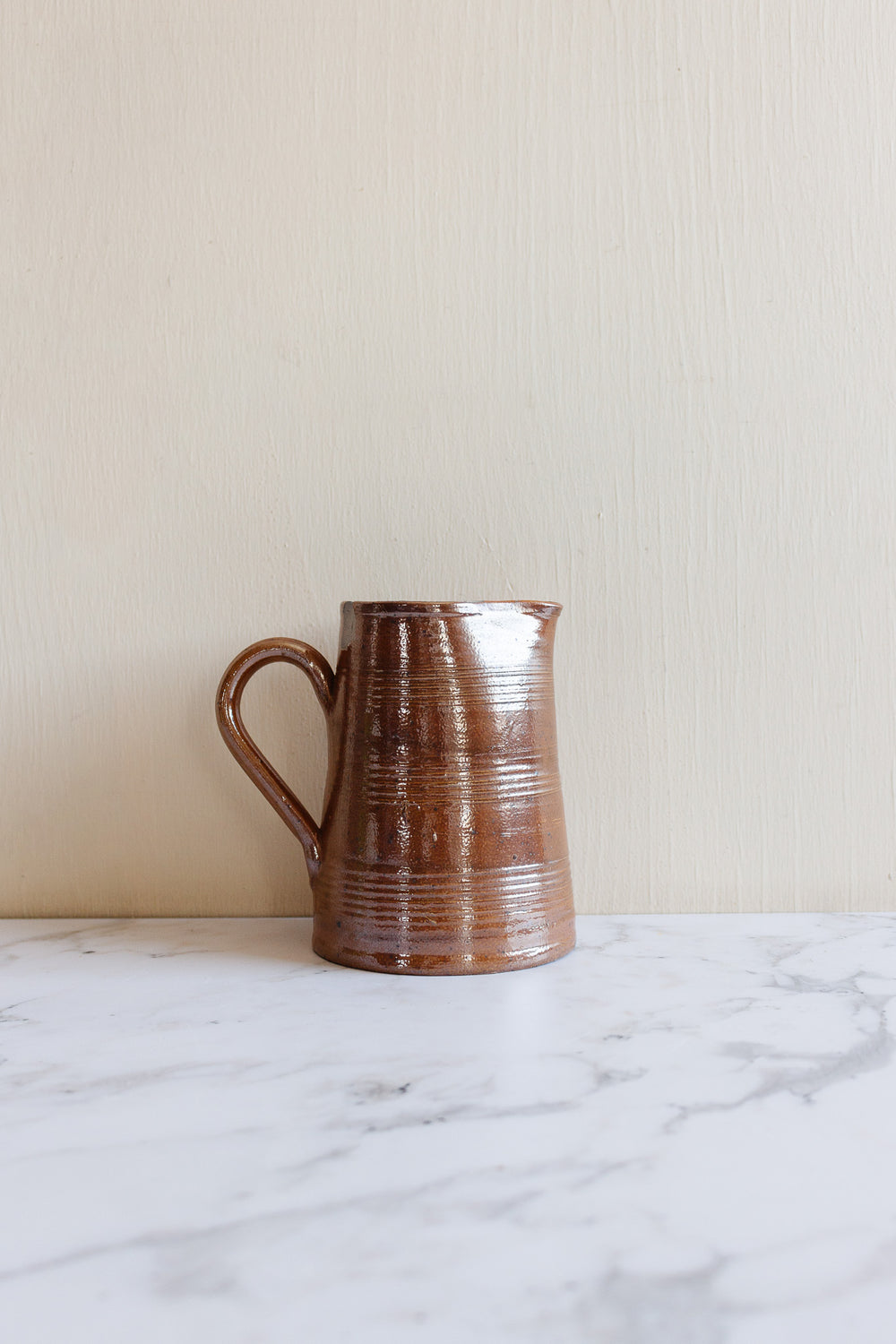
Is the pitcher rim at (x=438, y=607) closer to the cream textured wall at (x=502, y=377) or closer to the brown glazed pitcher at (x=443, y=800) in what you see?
the brown glazed pitcher at (x=443, y=800)

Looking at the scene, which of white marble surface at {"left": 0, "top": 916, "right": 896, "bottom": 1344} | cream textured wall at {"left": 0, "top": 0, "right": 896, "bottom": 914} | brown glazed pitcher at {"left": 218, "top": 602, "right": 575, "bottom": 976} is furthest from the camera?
cream textured wall at {"left": 0, "top": 0, "right": 896, "bottom": 914}

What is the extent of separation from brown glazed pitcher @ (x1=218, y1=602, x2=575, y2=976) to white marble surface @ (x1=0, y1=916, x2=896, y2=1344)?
26 mm

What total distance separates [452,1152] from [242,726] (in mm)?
347

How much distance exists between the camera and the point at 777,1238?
0.39 meters

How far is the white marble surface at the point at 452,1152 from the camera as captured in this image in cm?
36

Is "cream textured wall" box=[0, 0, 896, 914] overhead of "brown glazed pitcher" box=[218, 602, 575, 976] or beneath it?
overhead

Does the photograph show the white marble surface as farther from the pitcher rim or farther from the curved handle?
the pitcher rim

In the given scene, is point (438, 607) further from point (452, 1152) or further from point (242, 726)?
point (452, 1152)

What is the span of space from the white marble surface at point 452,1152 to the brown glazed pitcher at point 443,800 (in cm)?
3

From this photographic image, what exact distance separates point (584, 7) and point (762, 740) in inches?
21.6

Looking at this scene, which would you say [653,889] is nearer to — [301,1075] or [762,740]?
[762,740]

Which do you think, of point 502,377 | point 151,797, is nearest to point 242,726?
point 151,797

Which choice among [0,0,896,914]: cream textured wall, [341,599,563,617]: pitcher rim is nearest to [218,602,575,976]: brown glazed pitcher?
[341,599,563,617]: pitcher rim

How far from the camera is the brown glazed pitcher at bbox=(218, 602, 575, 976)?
66 centimetres
